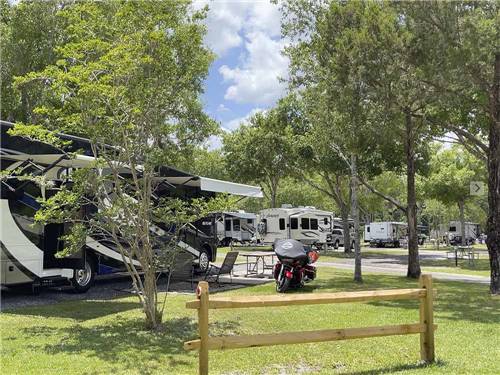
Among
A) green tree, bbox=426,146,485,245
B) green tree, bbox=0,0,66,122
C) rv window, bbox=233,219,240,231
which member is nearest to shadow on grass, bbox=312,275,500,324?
green tree, bbox=0,0,66,122

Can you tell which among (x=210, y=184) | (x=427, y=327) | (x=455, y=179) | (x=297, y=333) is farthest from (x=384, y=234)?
(x=297, y=333)

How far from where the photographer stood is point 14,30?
55.5ft

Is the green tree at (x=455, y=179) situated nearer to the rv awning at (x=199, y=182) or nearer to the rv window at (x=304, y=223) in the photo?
the rv window at (x=304, y=223)

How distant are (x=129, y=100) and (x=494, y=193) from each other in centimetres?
814

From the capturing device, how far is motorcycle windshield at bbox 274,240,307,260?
12.3m

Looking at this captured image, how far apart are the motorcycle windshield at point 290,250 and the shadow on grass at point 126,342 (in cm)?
418

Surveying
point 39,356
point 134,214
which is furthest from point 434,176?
point 39,356

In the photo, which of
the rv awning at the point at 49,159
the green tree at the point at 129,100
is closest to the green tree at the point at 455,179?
the rv awning at the point at 49,159

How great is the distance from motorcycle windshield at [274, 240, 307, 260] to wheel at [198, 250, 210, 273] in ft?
12.7

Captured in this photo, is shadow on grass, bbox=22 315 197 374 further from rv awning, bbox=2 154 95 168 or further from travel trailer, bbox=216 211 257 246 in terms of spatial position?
travel trailer, bbox=216 211 257 246

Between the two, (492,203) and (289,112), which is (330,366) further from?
(289,112)

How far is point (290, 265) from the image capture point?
40.2 ft

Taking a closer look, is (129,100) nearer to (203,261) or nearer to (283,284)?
(283,284)

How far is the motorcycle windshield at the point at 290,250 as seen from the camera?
1233 cm
